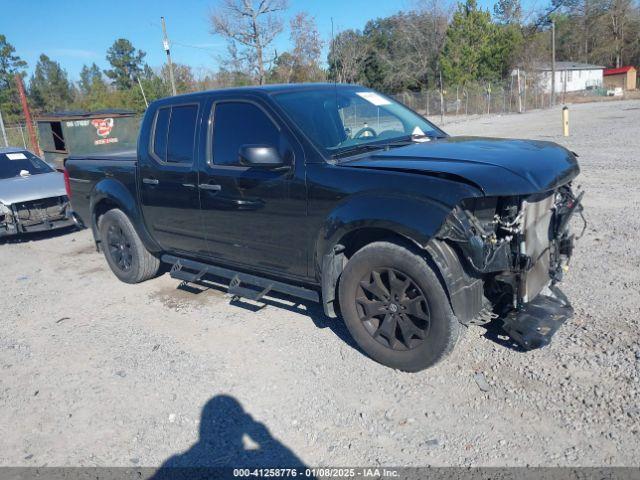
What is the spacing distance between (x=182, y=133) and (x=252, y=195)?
121 cm

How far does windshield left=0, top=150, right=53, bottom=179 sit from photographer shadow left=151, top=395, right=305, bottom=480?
8182mm

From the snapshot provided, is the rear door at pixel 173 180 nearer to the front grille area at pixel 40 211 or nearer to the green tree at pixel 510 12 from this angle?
the front grille area at pixel 40 211

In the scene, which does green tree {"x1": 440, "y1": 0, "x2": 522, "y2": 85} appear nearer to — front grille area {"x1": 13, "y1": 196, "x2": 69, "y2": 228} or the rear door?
front grille area {"x1": 13, "y1": 196, "x2": 69, "y2": 228}

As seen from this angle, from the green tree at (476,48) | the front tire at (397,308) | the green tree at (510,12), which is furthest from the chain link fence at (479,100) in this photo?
the front tire at (397,308)

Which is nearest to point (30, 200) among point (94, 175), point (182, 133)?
point (94, 175)

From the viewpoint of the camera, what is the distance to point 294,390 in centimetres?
381

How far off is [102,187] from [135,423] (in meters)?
3.40

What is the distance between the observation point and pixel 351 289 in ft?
13.0

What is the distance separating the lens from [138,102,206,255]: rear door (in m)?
5.02

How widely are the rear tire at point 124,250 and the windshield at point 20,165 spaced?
4.53 m

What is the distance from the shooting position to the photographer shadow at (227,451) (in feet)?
10.1

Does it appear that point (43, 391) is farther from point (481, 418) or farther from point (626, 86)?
point (626, 86)

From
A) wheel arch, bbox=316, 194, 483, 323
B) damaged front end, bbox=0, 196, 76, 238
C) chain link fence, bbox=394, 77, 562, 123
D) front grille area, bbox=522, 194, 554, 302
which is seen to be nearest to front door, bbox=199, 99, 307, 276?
wheel arch, bbox=316, 194, 483, 323

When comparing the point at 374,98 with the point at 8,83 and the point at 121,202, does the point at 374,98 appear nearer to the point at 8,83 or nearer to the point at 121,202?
the point at 121,202
